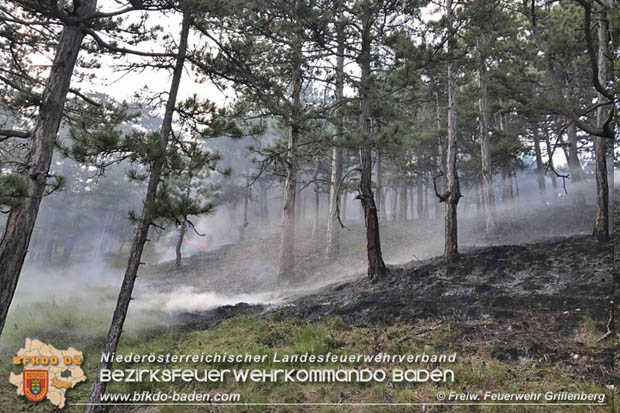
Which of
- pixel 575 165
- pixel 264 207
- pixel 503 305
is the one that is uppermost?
pixel 575 165

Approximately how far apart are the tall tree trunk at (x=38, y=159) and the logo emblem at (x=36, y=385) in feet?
3.00

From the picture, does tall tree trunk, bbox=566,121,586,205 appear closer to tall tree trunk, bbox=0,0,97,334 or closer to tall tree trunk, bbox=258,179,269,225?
tall tree trunk, bbox=0,0,97,334

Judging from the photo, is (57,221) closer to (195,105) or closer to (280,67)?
(280,67)

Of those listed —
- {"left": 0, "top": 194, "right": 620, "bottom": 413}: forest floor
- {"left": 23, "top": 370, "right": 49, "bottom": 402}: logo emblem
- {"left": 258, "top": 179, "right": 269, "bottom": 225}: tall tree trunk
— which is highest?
{"left": 258, "top": 179, "right": 269, "bottom": 225}: tall tree trunk

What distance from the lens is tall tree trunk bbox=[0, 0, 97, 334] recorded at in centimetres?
485

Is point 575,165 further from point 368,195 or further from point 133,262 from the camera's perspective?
point 133,262

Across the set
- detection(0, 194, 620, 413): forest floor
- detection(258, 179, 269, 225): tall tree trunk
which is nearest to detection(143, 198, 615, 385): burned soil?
detection(0, 194, 620, 413): forest floor

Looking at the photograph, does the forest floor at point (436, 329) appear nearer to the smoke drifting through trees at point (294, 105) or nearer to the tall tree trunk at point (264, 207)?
the smoke drifting through trees at point (294, 105)

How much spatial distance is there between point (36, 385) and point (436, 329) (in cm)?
651

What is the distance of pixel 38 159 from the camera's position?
513 cm

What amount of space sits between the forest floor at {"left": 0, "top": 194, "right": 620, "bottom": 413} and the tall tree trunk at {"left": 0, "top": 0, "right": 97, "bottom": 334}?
2189 millimetres

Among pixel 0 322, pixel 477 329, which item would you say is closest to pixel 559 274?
Result: pixel 477 329

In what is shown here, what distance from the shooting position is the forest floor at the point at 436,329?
12.3 feet

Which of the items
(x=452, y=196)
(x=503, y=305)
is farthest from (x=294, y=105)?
(x=503, y=305)
